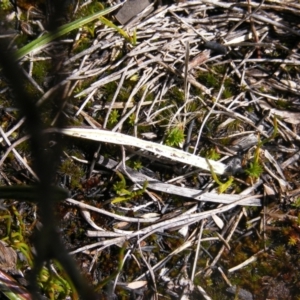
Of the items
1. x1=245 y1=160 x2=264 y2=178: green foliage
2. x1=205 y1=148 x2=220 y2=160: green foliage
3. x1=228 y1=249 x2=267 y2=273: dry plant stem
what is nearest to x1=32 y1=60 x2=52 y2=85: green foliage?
x1=205 y1=148 x2=220 y2=160: green foliage

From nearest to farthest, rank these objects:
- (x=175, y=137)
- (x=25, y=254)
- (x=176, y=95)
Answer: (x=25, y=254) → (x=175, y=137) → (x=176, y=95)

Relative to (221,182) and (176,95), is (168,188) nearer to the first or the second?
(221,182)

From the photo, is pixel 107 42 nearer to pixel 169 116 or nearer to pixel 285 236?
pixel 169 116

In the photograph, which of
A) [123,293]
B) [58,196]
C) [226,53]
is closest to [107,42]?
[226,53]

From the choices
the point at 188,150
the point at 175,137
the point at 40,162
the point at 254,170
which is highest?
the point at 40,162

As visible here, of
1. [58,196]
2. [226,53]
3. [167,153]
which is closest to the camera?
[58,196]

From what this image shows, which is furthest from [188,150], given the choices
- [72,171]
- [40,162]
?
[40,162]

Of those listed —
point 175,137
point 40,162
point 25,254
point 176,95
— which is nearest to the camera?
point 40,162

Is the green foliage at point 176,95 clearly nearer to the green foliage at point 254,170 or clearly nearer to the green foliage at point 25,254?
the green foliage at point 254,170

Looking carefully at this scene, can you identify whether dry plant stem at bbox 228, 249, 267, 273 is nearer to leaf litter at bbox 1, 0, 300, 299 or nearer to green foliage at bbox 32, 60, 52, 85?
leaf litter at bbox 1, 0, 300, 299
